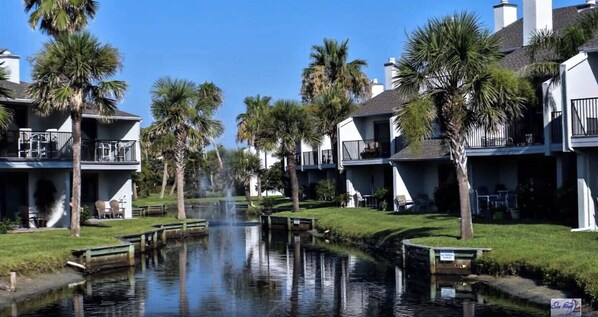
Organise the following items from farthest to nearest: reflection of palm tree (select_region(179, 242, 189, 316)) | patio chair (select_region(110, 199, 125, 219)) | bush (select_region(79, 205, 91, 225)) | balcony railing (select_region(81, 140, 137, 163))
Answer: patio chair (select_region(110, 199, 125, 219)) → balcony railing (select_region(81, 140, 137, 163)) → bush (select_region(79, 205, 91, 225)) → reflection of palm tree (select_region(179, 242, 189, 316))

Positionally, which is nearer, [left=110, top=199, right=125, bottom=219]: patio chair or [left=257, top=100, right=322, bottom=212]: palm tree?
[left=110, top=199, right=125, bottom=219]: patio chair

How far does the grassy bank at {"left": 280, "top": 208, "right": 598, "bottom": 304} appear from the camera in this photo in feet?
64.6

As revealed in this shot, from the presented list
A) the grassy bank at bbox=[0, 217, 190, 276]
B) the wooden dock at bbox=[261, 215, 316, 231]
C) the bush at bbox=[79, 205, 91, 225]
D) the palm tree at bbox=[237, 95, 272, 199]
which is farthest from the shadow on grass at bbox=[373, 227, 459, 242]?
the palm tree at bbox=[237, 95, 272, 199]

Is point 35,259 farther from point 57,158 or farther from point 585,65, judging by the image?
point 585,65

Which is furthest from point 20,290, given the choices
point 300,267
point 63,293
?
point 300,267

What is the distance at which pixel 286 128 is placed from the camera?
1908 inches

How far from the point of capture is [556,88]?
1251 inches

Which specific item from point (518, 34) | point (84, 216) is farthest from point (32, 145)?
point (518, 34)

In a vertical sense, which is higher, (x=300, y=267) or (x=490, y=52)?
(x=490, y=52)

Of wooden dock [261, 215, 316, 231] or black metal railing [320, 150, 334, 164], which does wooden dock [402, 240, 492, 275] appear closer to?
wooden dock [261, 215, 316, 231]

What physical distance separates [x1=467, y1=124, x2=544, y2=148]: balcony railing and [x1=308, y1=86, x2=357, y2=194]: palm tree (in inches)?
666

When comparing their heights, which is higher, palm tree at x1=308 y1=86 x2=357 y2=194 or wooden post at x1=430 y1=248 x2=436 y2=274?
palm tree at x1=308 y1=86 x2=357 y2=194

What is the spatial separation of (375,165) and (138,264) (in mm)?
21582

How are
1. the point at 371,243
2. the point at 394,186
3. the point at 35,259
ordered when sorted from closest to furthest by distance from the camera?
the point at 35,259 < the point at 371,243 < the point at 394,186
